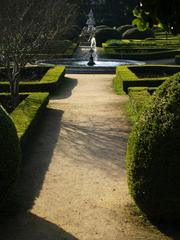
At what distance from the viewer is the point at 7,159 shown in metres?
6.11

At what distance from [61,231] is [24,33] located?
10.7 m

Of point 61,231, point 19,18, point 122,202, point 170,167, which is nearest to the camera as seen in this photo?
point 170,167

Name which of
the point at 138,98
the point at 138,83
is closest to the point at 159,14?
the point at 138,98

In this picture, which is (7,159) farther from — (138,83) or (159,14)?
(138,83)

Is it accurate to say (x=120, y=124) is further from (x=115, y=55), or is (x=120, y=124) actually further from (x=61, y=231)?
(x=115, y=55)

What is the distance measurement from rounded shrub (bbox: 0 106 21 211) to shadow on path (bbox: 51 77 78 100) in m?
10.4

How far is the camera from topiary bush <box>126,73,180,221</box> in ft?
17.7

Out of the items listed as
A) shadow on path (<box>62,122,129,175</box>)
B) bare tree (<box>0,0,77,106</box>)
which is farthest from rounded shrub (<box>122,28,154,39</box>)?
shadow on path (<box>62,122,129,175</box>)

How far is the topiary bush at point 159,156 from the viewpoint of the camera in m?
5.40

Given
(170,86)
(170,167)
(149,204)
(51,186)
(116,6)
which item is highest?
(170,86)

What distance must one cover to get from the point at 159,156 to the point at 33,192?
2643 millimetres

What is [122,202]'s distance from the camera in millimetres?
6914

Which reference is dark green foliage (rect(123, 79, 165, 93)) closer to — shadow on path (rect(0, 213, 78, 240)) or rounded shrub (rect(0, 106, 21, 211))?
rounded shrub (rect(0, 106, 21, 211))

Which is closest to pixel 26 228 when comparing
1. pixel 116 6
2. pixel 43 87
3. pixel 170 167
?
pixel 170 167
